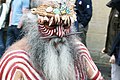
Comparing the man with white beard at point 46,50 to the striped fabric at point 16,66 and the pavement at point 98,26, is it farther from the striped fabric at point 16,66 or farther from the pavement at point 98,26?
the pavement at point 98,26

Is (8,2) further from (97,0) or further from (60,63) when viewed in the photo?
(60,63)

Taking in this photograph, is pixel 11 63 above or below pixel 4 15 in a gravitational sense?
above

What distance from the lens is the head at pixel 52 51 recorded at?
9.02ft

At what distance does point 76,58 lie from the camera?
2.88 m

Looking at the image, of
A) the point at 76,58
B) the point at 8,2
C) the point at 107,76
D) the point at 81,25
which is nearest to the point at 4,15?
the point at 8,2

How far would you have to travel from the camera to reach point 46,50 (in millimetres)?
2797

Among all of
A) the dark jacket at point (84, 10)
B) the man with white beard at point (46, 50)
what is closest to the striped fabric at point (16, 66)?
the man with white beard at point (46, 50)

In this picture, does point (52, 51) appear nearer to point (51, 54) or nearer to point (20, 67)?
point (51, 54)

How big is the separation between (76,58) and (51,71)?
0.76ft

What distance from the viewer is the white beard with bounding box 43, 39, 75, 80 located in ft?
8.99

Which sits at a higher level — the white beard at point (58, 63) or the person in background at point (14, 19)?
the white beard at point (58, 63)

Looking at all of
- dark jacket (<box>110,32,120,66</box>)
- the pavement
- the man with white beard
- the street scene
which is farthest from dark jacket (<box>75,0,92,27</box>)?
the man with white beard

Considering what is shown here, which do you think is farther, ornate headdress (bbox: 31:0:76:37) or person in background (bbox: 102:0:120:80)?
person in background (bbox: 102:0:120:80)

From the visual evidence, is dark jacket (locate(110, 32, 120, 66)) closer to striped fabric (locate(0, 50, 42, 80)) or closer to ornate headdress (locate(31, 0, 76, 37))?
ornate headdress (locate(31, 0, 76, 37))
